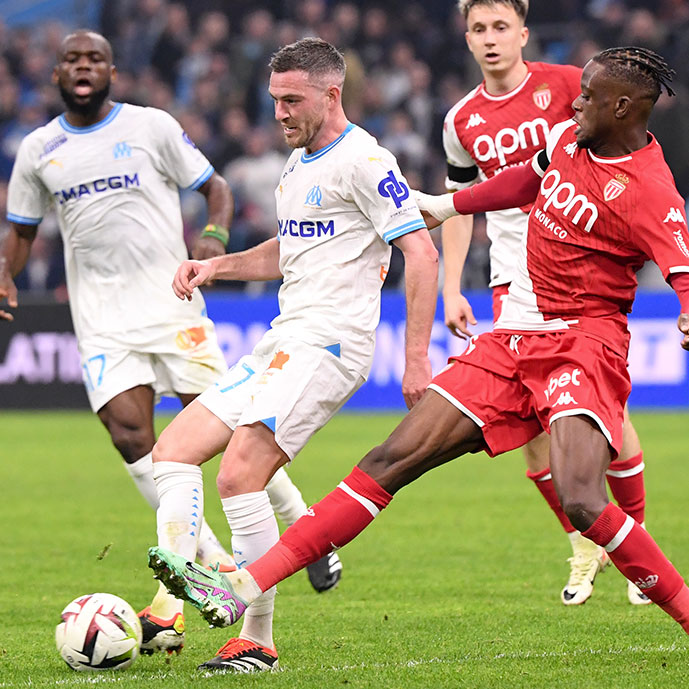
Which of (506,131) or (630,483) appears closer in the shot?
(630,483)

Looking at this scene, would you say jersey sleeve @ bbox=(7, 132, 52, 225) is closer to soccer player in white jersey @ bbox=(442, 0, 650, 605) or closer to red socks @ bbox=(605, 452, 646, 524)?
soccer player in white jersey @ bbox=(442, 0, 650, 605)

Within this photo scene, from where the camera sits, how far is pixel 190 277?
213 inches

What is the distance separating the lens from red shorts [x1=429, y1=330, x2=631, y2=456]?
484cm

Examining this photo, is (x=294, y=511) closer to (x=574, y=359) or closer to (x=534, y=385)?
(x=534, y=385)

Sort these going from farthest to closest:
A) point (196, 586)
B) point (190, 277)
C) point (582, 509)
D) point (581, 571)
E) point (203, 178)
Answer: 1. point (203, 178)
2. point (581, 571)
3. point (190, 277)
4. point (582, 509)
5. point (196, 586)

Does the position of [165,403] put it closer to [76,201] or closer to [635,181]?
[76,201]

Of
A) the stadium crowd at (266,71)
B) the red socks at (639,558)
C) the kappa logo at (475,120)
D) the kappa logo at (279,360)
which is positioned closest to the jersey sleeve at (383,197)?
the kappa logo at (279,360)

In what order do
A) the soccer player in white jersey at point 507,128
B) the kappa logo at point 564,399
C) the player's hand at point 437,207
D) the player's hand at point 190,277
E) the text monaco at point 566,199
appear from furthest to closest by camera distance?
the soccer player in white jersey at point 507,128, the player's hand at point 437,207, the player's hand at point 190,277, the text monaco at point 566,199, the kappa logo at point 564,399

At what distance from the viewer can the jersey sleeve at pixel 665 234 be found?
4.68 metres

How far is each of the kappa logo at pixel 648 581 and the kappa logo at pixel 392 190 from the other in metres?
1.65

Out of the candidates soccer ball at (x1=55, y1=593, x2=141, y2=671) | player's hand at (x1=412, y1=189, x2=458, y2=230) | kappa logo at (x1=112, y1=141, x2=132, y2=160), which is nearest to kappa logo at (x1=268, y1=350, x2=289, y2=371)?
player's hand at (x1=412, y1=189, x2=458, y2=230)

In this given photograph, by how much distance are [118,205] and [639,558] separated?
3.42 meters

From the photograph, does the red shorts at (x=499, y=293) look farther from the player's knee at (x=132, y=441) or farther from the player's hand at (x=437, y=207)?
the player's knee at (x=132, y=441)

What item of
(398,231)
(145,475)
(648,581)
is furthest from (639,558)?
(145,475)
